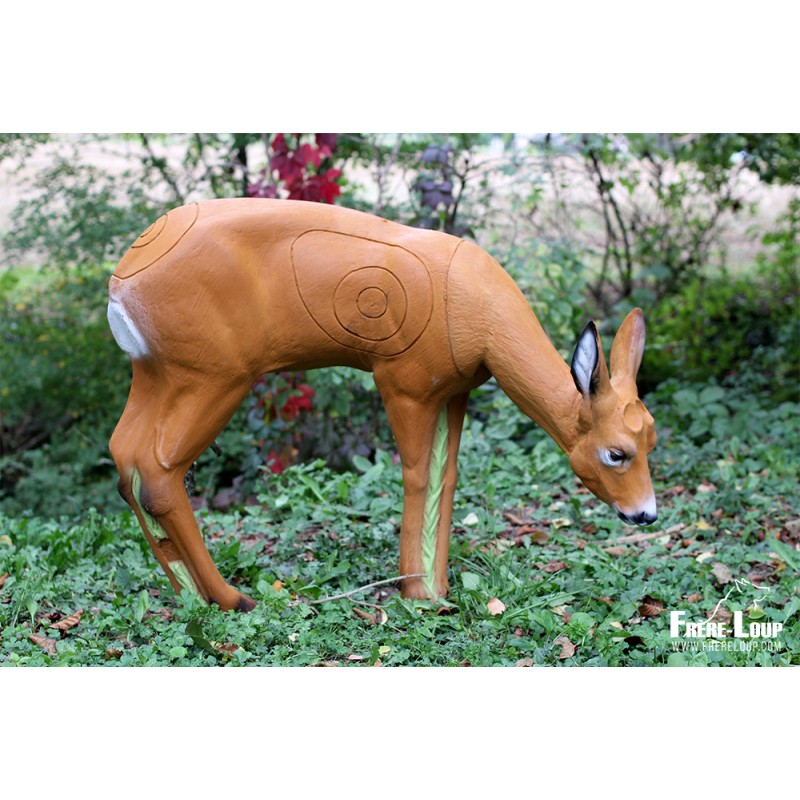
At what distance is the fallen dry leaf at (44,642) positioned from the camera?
4055 mm

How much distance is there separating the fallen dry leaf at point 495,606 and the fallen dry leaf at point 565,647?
14.6 inches

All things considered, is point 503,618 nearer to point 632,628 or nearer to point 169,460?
point 632,628

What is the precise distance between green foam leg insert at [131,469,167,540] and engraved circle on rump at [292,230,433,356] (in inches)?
42.6

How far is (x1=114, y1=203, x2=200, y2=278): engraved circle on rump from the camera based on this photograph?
4.01 meters

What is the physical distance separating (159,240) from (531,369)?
1752mm

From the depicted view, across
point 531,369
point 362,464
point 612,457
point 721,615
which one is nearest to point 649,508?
point 612,457

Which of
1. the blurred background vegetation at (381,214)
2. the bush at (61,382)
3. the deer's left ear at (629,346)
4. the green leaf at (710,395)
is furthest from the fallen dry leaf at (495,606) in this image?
the bush at (61,382)

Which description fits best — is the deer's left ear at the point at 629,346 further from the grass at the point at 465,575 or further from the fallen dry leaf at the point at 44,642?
the fallen dry leaf at the point at 44,642

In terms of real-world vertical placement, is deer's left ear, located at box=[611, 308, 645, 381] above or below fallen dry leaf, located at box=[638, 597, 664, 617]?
above

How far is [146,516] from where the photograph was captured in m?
4.23

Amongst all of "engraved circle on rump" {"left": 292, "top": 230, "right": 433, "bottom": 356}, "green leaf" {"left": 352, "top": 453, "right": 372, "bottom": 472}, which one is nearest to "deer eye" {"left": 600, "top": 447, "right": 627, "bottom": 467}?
"engraved circle on rump" {"left": 292, "top": 230, "right": 433, "bottom": 356}

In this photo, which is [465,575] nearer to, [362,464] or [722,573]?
[722,573]

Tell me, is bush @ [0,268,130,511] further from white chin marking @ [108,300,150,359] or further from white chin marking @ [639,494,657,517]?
white chin marking @ [639,494,657,517]

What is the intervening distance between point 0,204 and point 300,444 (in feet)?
14.2
